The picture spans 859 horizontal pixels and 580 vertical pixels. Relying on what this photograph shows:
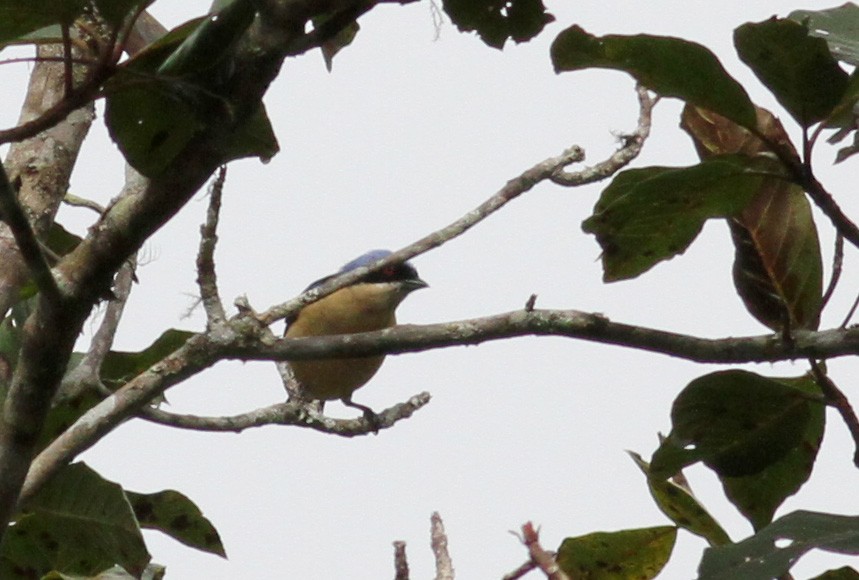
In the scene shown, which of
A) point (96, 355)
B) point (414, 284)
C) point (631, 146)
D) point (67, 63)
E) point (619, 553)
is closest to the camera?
point (67, 63)

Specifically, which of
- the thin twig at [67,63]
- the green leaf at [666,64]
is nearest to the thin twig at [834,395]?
the green leaf at [666,64]

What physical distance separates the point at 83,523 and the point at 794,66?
62.2 inches

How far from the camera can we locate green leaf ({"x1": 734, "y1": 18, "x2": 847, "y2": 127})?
178 cm

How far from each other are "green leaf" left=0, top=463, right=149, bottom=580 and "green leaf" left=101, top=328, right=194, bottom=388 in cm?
49

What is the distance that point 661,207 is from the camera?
1.99 metres

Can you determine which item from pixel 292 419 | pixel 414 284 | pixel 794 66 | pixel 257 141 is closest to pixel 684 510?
pixel 794 66

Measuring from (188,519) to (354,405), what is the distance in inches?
190

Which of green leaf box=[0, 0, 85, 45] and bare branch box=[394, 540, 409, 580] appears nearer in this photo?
green leaf box=[0, 0, 85, 45]

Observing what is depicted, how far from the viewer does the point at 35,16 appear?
1661 millimetres

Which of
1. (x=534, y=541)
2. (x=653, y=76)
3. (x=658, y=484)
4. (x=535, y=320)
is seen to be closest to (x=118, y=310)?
(x=535, y=320)

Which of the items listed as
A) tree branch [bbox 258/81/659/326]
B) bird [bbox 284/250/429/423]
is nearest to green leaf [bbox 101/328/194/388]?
tree branch [bbox 258/81/659/326]

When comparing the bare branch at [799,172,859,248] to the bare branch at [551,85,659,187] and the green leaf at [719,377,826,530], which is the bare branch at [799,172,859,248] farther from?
the bare branch at [551,85,659,187]

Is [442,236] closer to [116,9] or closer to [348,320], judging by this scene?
[116,9]

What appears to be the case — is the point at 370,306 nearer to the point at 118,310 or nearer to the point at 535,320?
the point at 118,310
